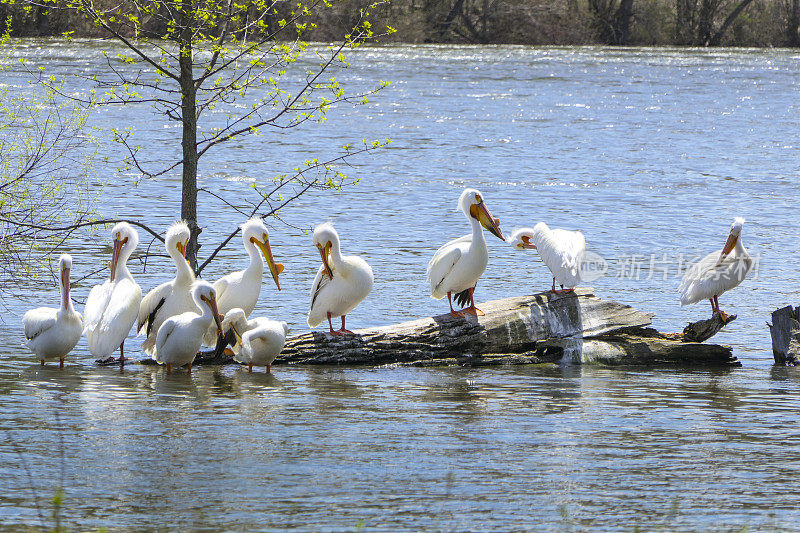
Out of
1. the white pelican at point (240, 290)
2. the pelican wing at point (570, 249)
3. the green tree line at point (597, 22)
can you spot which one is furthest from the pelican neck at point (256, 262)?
the green tree line at point (597, 22)

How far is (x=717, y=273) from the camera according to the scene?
364 inches

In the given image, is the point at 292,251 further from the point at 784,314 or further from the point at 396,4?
A: the point at 396,4

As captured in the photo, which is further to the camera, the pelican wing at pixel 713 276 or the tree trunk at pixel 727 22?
the tree trunk at pixel 727 22

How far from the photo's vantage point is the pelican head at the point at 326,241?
843cm

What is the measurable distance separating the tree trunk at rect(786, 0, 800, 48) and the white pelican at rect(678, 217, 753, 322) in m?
44.0

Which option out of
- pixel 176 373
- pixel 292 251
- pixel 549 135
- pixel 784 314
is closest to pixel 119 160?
pixel 292 251

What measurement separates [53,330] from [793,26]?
4769 centimetres

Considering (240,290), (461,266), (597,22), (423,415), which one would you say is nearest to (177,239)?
(240,290)

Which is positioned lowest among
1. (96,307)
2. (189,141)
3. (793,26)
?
(96,307)

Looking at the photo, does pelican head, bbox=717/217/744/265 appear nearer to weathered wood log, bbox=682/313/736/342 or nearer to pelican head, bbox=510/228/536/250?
weathered wood log, bbox=682/313/736/342

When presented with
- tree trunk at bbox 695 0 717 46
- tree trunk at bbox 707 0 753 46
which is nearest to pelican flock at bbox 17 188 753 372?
tree trunk at bbox 695 0 717 46

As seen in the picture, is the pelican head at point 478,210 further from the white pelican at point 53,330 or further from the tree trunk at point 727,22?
the tree trunk at point 727,22

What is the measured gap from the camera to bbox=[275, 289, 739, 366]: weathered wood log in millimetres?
8203

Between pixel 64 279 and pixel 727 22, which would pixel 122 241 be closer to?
→ pixel 64 279
